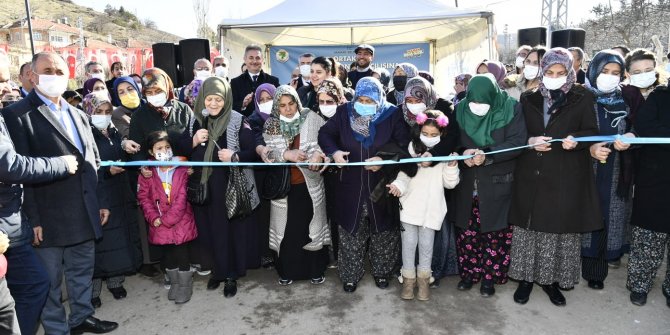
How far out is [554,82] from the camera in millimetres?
3277

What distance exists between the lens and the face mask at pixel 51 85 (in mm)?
2803

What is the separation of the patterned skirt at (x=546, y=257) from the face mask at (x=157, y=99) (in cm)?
300

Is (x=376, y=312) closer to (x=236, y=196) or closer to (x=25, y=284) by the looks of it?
(x=236, y=196)

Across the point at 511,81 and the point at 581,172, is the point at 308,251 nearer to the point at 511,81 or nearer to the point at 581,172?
the point at 581,172

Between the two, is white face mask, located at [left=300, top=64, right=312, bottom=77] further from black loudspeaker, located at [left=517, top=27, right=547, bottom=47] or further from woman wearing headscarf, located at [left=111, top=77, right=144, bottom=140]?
black loudspeaker, located at [left=517, top=27, right=547, bottom=47]

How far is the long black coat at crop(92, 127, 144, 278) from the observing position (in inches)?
143

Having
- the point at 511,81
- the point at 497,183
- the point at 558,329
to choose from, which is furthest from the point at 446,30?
the point at 558,329

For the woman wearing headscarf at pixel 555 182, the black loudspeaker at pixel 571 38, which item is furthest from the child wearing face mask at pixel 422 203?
the black loudspeaker at pixel 571 38

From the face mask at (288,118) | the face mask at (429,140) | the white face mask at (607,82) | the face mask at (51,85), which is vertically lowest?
the face mask at (429,140)

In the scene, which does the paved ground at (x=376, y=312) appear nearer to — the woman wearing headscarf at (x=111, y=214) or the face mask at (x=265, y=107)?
the woman wearing headscarf at (x=111, y=214)

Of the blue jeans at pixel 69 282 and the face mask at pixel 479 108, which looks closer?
the blue jeans at pixel 69 282

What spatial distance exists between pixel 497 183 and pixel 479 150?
0.33 metres

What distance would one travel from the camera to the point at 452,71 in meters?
9.09

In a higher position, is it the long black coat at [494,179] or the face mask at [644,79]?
the face mask at [644,79]
